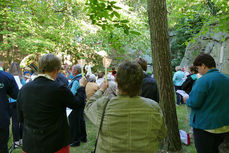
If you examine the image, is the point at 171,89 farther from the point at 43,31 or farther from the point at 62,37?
the point at 43,31

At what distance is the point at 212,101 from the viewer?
2461 mm

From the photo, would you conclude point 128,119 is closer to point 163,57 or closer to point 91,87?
point 163,57

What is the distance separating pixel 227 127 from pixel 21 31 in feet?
37.8

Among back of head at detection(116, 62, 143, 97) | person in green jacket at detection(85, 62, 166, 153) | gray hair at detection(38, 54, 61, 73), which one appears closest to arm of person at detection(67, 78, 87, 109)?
gray hair at detection(38, 54, 61, 73)

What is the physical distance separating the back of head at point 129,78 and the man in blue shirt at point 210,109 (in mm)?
1321

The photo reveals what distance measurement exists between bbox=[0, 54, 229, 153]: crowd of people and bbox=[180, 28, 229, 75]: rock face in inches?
450

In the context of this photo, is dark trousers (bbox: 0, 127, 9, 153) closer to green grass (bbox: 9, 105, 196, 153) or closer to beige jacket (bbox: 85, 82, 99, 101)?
green grass (bbox: 9, 105, 196, 153)

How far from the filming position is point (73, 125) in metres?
4.90

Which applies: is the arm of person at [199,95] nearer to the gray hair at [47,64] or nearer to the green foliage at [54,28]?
the gray hair at [47,64]

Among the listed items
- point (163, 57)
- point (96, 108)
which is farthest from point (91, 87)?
point (96, 108)

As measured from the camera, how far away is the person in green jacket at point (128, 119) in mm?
1557

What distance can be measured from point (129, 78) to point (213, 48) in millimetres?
14903

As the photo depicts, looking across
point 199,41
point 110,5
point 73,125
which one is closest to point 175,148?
point 73,125

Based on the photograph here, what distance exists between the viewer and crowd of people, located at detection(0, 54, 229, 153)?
1.57 metres
